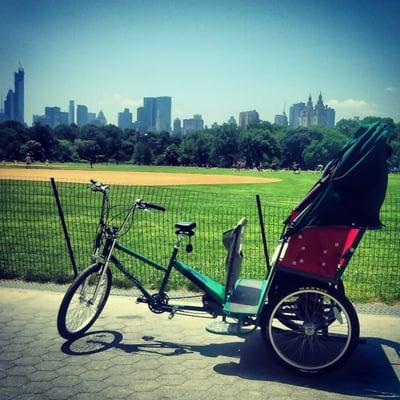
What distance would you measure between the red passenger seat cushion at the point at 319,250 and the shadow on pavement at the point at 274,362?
1.01 meters

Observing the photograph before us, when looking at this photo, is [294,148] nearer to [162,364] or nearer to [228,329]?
[228,329]

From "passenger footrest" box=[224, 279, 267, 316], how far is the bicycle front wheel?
59.8 inches

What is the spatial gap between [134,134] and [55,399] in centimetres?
13220

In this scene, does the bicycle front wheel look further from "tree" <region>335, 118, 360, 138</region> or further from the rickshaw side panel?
"tree" <region>335, 118, 360, 138</region>

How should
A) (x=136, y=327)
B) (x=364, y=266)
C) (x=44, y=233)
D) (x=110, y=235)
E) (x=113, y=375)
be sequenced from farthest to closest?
(x=44, y=233)
(x=364, y=266)
(x=136, y=327)
(x=110, y=235)
(x=113, y=375)

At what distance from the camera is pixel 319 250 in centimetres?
388

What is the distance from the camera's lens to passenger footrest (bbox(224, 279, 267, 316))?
13.6 feet

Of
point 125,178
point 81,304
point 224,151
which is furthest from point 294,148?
point 81,304

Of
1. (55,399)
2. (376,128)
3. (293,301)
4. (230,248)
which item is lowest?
(55,399)

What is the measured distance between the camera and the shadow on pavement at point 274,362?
3.85 m

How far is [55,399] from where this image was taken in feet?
11.7

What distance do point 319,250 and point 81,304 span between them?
→ 8.73 feet

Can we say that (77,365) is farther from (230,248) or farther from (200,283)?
(230,248)

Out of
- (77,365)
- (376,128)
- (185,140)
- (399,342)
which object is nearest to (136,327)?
(77,365)
